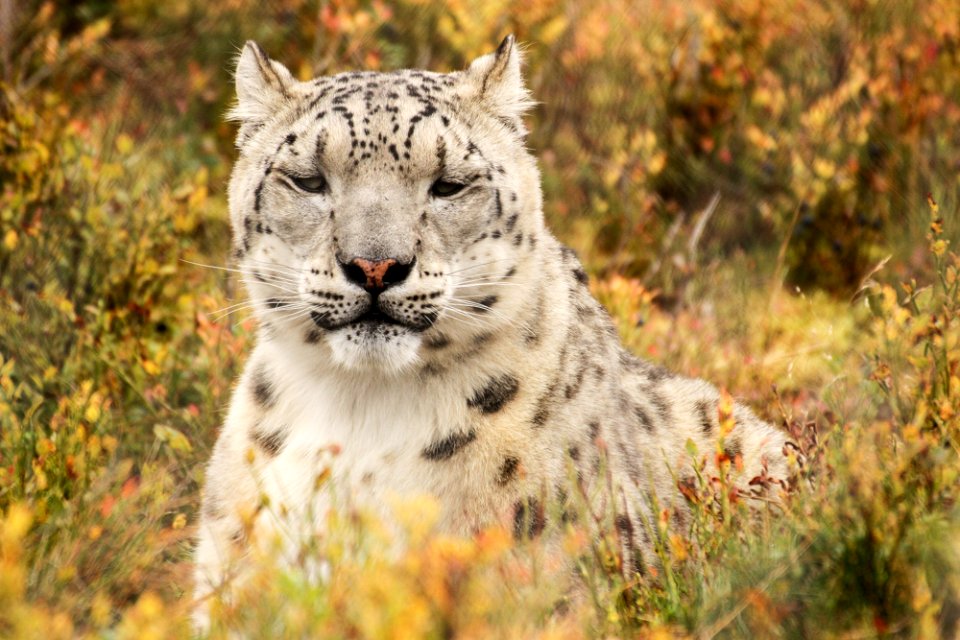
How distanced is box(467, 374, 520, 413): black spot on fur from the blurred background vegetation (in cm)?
45

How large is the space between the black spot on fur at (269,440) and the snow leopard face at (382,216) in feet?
0.96

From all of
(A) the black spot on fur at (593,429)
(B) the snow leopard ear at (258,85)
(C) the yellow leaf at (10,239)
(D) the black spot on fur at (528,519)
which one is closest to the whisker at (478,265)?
(A) the black spot on fur at (593,429)

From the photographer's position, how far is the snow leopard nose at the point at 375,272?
12.1ft

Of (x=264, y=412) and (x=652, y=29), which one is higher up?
(x=652, y=29)

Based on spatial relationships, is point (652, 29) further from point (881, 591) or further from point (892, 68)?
point (881, 591)

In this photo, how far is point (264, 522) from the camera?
13.1 ft

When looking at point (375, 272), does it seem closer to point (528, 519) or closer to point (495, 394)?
point (495, 394)

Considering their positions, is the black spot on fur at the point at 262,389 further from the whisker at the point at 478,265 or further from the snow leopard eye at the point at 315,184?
the whisker at the point at 478,265

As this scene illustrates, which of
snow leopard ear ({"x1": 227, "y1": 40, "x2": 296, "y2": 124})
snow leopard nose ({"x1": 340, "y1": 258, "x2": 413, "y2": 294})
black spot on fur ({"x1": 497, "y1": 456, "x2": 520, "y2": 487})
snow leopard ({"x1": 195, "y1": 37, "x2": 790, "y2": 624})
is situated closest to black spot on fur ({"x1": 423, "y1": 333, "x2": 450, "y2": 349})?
snow leopard ({"x1": 195, "y1": 37, "x2": 790, "y2": 624})

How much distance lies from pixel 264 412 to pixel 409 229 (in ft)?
2.66

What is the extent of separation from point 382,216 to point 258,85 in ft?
2.94

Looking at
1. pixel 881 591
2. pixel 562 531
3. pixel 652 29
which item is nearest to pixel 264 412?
pixel 562 531

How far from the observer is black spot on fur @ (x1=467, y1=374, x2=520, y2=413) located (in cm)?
385

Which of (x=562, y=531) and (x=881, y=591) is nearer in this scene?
(x=881, y=591)
